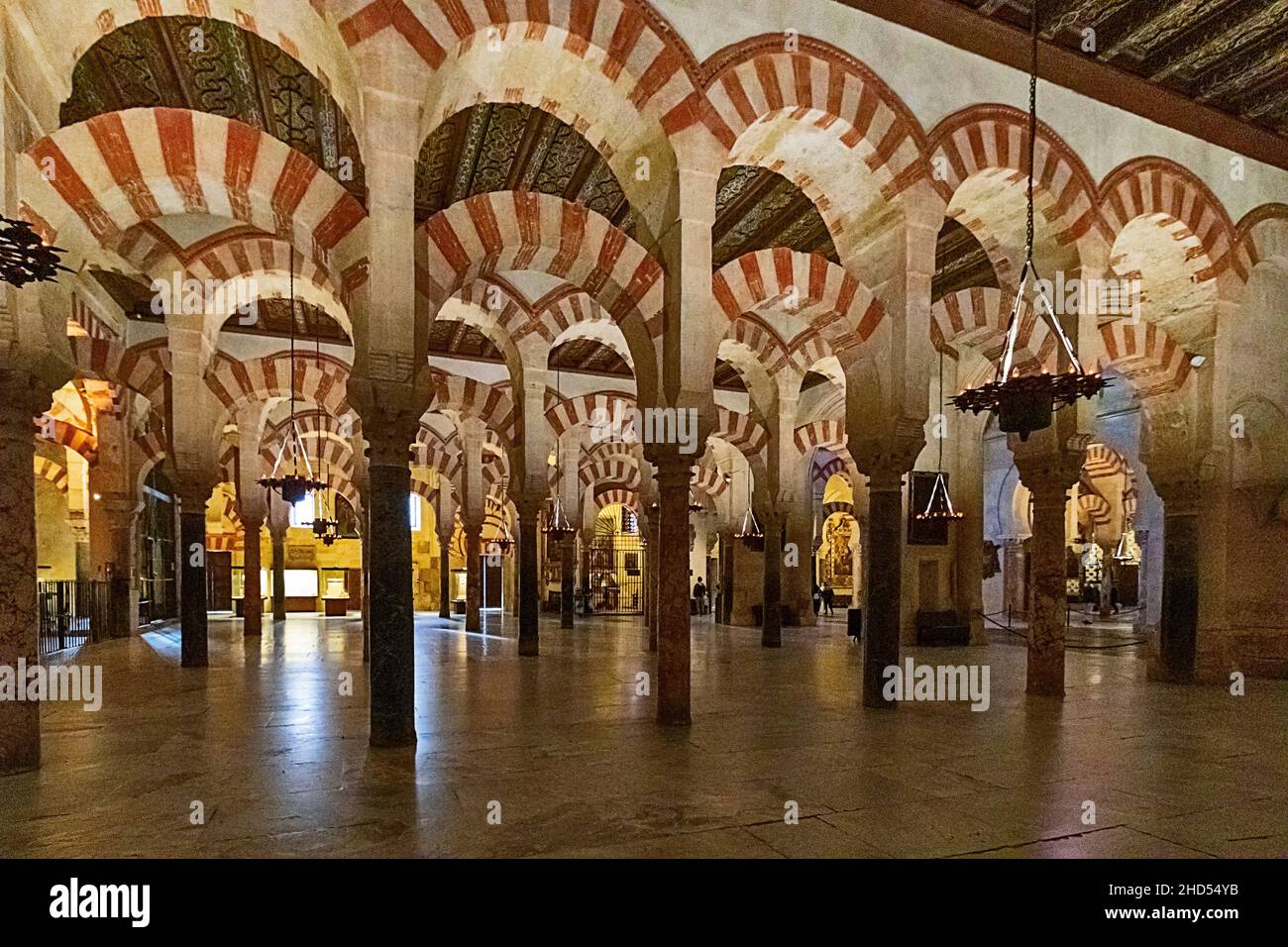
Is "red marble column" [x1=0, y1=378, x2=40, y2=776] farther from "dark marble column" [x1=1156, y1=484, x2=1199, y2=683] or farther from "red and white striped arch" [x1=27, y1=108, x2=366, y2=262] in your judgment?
"dark marble column" [x1=1156, y1=484, x2=1199, y2=683]

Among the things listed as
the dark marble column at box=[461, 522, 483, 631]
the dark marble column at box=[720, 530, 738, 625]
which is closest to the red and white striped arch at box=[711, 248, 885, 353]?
the dark marble column at box=[461, 522, 483, 631]

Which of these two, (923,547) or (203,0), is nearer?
(203,0)

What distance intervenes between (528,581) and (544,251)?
13.5 feet

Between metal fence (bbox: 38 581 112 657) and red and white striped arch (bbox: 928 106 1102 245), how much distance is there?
33.4ft

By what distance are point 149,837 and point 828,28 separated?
5.53 m

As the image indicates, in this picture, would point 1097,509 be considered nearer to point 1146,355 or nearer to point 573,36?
point 1146,355

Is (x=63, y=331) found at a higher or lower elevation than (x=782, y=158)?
lower

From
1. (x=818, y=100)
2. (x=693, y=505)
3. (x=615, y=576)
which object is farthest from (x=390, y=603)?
(x=615, y=576)

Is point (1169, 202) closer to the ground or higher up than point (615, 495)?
higher up

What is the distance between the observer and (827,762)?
12.7 feet

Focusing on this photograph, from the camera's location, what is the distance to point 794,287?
617cm
